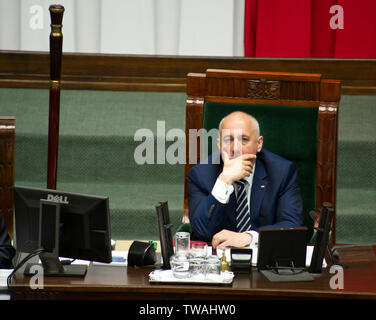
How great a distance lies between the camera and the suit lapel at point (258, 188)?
2805mm

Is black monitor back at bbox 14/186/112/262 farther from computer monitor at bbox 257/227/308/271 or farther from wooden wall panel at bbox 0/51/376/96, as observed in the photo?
wooden wall panel at bbox 0/51/376/96

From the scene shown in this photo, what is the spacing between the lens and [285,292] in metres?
2.04

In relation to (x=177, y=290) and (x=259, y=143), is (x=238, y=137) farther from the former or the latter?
(x=177, y=290)

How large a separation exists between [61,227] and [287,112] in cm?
118

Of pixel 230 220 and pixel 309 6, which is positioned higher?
pixel 309 6

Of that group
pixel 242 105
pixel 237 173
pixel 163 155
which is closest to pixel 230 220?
pixel 237 173

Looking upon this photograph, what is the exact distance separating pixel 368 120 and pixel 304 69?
48 centimetres

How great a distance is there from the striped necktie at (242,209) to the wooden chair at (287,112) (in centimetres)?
22

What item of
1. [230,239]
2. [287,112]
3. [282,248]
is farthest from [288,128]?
[282,248]

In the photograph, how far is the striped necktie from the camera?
2801 millimetres

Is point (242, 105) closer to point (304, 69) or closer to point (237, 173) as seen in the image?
point (237, 173)
